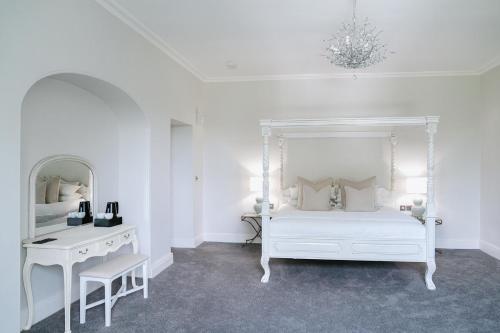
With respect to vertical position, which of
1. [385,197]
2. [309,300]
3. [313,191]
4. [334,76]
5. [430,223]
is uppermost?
[334,76]

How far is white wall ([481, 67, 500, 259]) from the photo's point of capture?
4.71 meters

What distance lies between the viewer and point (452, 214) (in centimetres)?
520

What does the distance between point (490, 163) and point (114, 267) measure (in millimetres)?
5315

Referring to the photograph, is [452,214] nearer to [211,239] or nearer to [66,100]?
[211,239]

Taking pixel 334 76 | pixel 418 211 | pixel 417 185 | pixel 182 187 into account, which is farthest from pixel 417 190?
pixel 182 187

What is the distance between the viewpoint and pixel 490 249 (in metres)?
4.82

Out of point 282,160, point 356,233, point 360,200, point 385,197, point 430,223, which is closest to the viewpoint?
point 430,223

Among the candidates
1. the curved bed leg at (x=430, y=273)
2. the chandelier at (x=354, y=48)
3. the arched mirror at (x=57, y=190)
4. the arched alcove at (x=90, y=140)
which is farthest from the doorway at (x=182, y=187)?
the curved bed leg at (x=430, y=273)

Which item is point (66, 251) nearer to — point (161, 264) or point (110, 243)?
point (110, 243)

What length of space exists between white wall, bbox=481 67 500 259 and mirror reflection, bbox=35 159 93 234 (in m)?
5.46

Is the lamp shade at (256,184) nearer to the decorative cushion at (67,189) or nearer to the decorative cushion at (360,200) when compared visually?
the decorative cushion at (360,200)

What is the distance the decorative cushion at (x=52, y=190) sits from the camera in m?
2.94

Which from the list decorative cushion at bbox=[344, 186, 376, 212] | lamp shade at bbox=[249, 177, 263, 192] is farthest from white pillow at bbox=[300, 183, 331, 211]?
lamp shade at bbox=[249, 177, 263, 192]

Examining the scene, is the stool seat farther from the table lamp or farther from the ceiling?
the table lamp
